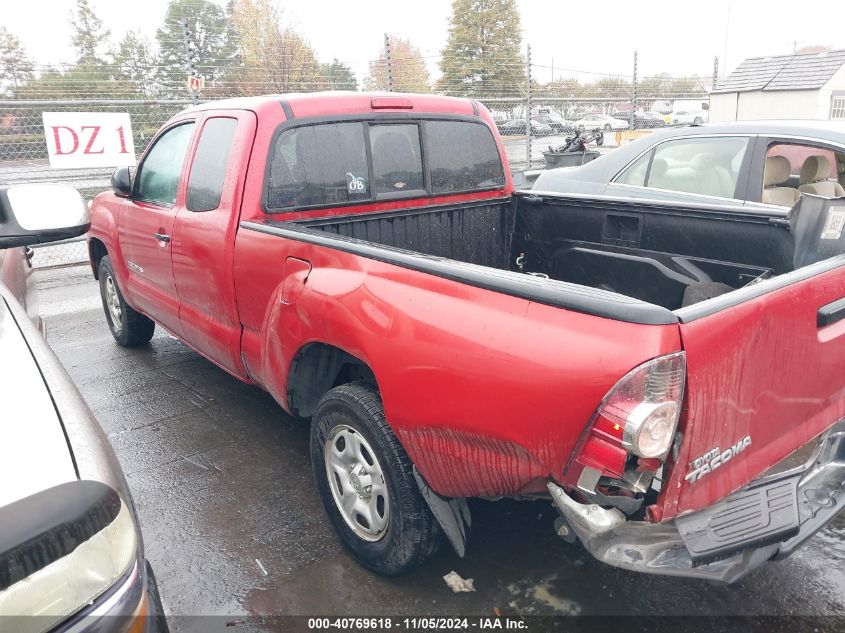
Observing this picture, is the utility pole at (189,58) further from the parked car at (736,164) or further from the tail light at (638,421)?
the tail light at (638,421)

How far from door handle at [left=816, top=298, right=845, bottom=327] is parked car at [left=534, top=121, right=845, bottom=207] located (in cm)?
283

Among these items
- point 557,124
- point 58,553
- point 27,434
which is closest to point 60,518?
point 58,553

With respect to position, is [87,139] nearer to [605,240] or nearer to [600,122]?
[605,240]

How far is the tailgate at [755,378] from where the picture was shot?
187 cm

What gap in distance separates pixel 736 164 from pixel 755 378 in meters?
3.91

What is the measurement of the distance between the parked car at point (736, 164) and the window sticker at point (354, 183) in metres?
3.01

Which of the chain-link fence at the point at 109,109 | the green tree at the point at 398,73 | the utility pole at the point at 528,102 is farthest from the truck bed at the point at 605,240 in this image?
the utility pole at the point at 528,102

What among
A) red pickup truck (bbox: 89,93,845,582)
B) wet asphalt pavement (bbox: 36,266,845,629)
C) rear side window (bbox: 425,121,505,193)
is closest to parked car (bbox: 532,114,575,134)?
rear side window (bbox: 425,121,505,193)

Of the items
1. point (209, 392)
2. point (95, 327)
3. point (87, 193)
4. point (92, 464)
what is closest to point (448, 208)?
point (209, 392)

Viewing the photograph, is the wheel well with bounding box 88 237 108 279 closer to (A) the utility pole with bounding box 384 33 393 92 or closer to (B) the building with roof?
(A) the utility pole with bounding box 384 33 393 92

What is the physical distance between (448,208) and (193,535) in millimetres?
2354

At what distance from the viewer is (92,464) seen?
140cm

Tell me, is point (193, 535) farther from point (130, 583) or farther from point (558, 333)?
point (558, 333)

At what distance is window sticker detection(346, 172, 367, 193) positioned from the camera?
376cm
